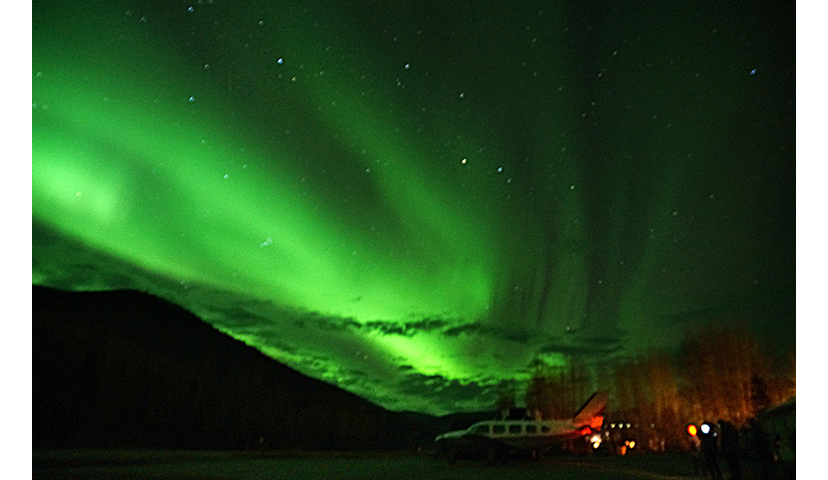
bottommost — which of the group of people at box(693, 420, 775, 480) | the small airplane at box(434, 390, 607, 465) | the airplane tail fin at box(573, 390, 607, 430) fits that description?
the airplane tail fin at box(573, 390, 607, 430)

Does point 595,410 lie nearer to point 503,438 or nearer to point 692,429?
point 503,438

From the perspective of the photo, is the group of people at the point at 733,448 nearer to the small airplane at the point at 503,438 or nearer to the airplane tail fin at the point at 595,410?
the small airplane at the point at 503,438

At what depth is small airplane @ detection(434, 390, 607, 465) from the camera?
16.9 metres

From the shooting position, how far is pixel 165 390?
71.4m

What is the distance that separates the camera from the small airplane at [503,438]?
1692 cm

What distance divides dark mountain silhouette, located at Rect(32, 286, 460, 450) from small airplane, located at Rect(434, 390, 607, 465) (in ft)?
100

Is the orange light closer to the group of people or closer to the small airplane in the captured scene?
the group of people

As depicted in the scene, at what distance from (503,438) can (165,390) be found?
6141cm

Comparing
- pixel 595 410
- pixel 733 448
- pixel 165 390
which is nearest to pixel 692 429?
pixel 733 448

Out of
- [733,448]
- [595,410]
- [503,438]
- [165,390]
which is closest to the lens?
[733,448]

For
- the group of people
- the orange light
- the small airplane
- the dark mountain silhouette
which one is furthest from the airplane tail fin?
the dark mountain silhouette

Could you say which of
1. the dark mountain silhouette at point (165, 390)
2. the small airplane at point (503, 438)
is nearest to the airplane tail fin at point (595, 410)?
the small airplane at point (503, 438)
